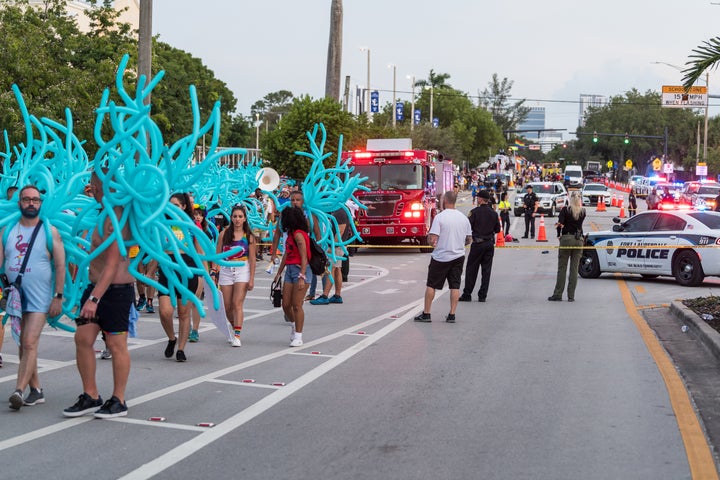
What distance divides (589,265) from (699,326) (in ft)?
28.9

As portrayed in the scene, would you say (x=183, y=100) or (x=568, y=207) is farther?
(x=183, y=100)

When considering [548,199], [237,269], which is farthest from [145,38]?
[548,199]

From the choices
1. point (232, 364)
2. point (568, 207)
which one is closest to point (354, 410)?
point (232, 364)

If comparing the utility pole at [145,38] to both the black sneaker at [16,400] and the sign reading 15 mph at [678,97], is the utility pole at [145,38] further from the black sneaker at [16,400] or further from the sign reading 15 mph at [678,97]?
the sign reading 15 mph at [678,97]

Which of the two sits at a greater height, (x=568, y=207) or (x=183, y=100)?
(x=183, y=100)

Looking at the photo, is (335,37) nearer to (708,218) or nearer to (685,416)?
(708,218)

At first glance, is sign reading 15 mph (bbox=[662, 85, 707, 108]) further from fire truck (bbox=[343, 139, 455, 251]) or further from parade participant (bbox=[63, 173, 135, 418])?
parade participant (bbox=[63, 173, 135, 418])

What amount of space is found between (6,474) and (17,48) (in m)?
22.8

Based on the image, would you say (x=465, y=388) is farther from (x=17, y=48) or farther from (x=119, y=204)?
(x=17, y=48)

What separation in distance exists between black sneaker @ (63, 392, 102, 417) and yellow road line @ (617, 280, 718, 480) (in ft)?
14.4

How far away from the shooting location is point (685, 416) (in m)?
8.41

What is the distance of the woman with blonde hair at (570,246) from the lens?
1730 cm

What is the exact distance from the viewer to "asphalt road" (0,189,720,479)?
22.4 ft

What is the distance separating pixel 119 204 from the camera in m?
7.75
